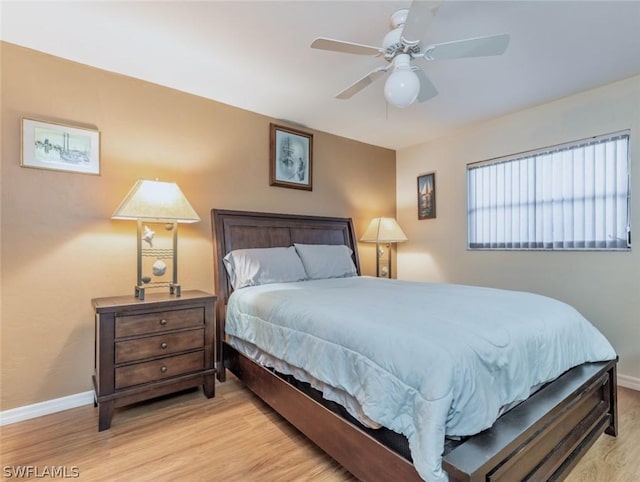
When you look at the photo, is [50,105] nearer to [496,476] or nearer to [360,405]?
[360,405]

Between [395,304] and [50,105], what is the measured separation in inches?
109

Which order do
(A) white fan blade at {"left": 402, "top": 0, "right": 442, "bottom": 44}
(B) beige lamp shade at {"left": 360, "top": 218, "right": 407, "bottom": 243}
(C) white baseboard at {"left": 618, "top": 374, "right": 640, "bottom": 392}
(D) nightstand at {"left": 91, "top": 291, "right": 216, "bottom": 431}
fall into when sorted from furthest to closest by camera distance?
(B) beige lamp shade at {"left": 360, "top": 218, "right": 407, "bottom": 243}
(C) white baseboard at {"left": 618, "top": 374, "right": 640, "bottom": 392}
(D) nightstand at {"left": 91, "top": 291, "right": 216, "bottom": 431}
(A) white fan blade at {"left": 402, "top": 0, "right": 442, "bottom": 44}

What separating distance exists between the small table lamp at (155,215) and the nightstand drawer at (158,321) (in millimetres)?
200

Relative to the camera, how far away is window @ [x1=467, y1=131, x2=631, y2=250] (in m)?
2.77

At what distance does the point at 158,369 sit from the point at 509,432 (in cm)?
211

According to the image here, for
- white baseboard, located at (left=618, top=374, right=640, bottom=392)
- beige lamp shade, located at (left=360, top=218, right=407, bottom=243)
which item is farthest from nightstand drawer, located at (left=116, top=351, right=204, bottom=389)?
white baseboard, located at (left=618, top=374, right=640, bottom=392)

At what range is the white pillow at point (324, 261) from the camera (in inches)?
126

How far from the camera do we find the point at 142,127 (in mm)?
2719

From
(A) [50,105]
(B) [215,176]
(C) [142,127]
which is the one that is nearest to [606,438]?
(B) [215,176]

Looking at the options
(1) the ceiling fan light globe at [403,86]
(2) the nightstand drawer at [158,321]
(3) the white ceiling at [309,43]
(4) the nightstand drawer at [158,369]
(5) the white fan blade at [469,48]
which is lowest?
(4) the nightstand drawer at [158,369]

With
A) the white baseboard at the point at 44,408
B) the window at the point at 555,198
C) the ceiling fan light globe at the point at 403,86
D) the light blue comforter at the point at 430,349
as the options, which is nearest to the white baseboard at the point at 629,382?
the window at the point at 555,198

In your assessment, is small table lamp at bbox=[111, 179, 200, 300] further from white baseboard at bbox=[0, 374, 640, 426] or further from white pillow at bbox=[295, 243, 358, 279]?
white pillow at bbox=[295, 243, 358, 279]

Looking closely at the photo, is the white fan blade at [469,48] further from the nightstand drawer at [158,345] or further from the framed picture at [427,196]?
the framed picture at [427,196]

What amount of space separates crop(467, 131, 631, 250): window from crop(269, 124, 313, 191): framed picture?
1905 millimetres
